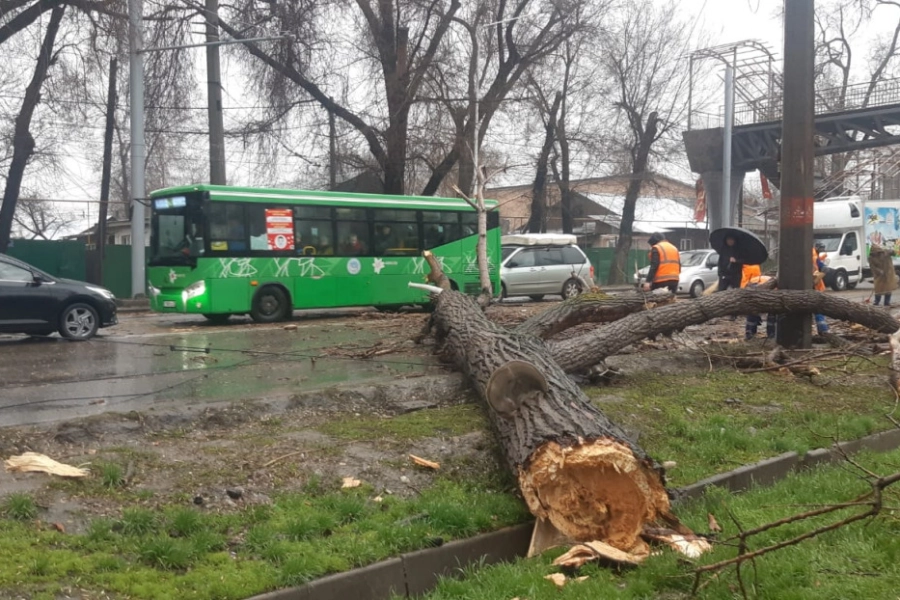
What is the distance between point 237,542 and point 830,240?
31364 millimetres

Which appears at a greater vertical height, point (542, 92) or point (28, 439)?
point (542, 92)

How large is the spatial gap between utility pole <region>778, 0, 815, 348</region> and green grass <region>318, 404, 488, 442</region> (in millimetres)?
5744

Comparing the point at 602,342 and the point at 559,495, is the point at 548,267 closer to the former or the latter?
the point at 602,342

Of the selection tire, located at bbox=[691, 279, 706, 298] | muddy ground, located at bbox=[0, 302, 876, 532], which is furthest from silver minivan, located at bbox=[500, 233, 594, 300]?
muddy ground, located at bbox=[0, 302, 876, 532]

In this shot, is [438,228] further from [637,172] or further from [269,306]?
[637,172]

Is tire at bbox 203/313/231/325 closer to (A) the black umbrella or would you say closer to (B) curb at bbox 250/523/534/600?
(A) the black umbrella

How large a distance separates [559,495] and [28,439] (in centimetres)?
377

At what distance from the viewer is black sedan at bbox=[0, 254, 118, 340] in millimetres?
13117

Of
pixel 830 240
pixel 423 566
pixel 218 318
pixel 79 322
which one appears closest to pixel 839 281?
pixel 830 240

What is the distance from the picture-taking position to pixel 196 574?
4.35 meters

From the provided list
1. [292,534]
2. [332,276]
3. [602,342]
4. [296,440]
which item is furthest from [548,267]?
[292,534]

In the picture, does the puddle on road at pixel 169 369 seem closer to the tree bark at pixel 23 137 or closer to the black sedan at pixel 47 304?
the black sedan at pixel 47 304

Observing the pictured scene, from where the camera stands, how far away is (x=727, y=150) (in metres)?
33.6

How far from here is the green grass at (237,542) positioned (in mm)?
4168
